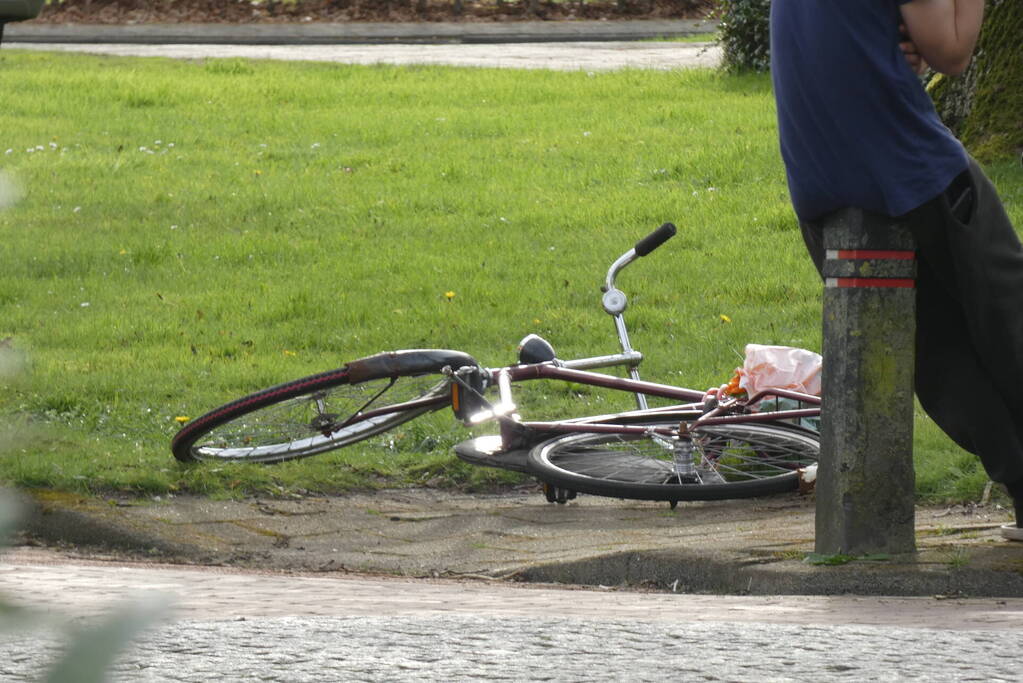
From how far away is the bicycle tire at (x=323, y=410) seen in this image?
5.59m

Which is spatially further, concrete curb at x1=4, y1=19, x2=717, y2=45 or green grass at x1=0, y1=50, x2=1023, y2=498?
concrete curb at x1=4, y1=19, x2=717, y2=45

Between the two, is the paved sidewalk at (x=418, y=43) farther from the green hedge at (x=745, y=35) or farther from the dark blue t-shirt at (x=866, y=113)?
the dark blue t-shirt at (x=866, y=113)

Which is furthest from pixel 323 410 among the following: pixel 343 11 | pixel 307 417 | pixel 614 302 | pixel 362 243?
pixel 343 11

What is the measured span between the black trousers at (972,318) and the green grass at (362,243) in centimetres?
126

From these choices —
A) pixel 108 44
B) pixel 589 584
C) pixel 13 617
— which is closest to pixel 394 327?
pixel 589 584

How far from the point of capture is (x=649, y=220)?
35.7ft

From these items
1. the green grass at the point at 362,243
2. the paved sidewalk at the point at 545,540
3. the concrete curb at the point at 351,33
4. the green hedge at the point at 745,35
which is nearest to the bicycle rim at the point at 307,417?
the green grass at the point at 362,243

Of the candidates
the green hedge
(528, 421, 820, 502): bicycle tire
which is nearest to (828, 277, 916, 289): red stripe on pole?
(528, 421, 820, 502): bicycle tire

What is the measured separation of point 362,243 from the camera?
10.5 meters

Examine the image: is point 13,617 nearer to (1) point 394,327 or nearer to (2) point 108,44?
(1) point 394,327

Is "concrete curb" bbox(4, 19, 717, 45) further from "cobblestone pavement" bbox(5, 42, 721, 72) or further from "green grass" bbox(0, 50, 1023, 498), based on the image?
"green grass" bbox(0, 50, 1023, 498)

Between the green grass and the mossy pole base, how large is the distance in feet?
5.00

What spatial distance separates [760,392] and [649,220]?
17.6ft

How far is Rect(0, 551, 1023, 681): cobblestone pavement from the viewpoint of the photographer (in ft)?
8.79
